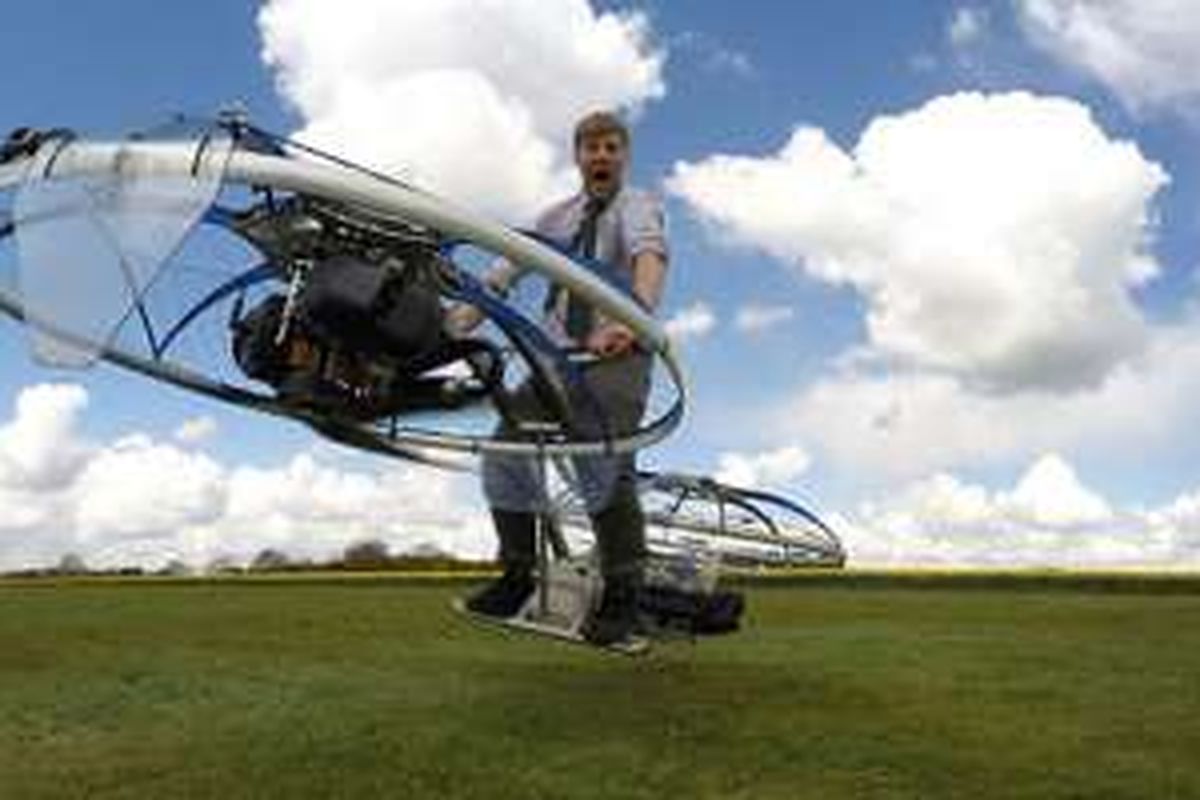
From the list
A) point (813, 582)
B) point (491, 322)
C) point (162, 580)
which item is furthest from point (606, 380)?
point (162, 580)

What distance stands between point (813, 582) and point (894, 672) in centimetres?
4100

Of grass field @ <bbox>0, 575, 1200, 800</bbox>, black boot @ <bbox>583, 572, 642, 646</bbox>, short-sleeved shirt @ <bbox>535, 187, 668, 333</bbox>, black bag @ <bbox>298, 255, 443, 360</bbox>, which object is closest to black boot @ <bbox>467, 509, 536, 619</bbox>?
black boot @ <bbox>583, 572, 642, 646</bbox>

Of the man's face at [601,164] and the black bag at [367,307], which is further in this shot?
the man's face at [601,164]

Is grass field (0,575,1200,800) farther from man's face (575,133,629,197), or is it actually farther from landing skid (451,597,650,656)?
man's face (575,133,629,197)

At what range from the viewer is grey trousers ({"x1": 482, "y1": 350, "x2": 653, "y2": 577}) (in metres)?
12.9

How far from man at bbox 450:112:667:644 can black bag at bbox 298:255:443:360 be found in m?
0.59

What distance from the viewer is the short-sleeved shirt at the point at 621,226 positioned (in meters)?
13.3

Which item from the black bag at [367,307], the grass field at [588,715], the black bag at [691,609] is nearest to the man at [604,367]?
the black bag at [691,609]

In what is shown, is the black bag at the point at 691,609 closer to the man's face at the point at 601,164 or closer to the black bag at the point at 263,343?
the man's face at the point at 601,164

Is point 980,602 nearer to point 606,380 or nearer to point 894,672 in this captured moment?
point 894,672

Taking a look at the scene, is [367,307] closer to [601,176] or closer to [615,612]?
[601,176]

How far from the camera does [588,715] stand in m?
17.8

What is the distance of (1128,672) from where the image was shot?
878 inches

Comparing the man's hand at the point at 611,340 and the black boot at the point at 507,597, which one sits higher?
the man's hand at the point at 611,340
